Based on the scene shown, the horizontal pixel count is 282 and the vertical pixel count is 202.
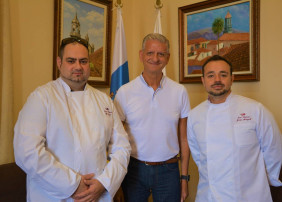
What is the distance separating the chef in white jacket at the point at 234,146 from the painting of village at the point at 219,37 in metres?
0.94

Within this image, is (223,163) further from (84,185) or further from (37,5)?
(37,5)

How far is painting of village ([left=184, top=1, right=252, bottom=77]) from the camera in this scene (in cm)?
252

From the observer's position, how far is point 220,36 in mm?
2682

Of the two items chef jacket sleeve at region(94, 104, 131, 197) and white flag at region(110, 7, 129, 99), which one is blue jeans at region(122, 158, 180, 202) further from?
white flag at region(110, 7, 129, 99)

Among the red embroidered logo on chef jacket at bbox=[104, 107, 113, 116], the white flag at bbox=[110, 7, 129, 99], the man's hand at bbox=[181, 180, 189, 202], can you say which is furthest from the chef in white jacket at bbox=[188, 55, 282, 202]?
the white flag at bbox=[110, 7, 129, 99]

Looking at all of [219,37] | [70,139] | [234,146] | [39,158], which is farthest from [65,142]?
[219,37]

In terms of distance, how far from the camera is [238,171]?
1563mm

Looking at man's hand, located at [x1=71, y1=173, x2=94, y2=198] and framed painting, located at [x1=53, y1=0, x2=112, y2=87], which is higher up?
framed painting, located at [x1=53, y1=0, x2=112, y2=87]

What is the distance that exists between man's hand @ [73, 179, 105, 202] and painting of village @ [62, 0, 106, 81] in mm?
1591

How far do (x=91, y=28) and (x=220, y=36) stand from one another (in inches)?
57.2

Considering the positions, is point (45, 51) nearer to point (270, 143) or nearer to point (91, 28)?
point (91, 28)

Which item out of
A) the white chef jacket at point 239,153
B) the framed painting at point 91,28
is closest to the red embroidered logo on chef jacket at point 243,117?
the white chef jacket at point 239,153

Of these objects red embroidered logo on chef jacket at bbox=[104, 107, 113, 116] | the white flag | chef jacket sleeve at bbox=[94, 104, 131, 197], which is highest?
the white flag

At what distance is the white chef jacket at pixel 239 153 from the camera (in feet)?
5.14
